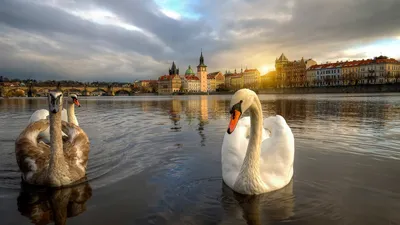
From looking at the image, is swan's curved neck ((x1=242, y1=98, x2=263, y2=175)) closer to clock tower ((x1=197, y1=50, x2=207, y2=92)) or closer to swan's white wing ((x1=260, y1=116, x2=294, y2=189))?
swan's white wing ((x1=260, y1=116, x2=294, y2=189))

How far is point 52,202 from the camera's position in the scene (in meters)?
4.31

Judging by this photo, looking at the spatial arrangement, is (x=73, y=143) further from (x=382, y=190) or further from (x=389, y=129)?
(x=389, y=129)

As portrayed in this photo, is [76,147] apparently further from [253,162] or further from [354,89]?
[354,89]

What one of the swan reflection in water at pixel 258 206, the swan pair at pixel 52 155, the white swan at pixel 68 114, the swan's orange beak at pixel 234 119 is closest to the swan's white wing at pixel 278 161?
the swan reflection in water at pixel 258 206

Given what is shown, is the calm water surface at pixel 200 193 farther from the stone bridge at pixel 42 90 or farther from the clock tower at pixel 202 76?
the clock tower at pixel 202 76

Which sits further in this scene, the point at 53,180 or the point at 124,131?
the point at 124,131

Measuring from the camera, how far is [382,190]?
185 inches

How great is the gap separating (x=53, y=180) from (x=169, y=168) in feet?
7.50

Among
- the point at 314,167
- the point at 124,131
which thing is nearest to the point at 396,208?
the point at 314,167

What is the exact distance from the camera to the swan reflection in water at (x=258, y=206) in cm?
380

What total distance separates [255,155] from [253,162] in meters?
0.11

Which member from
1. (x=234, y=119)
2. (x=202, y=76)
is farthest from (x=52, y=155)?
(x=202, y=76)

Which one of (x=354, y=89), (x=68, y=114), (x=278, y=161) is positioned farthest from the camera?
(x=354, y=89)

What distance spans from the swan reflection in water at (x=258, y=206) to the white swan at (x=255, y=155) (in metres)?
0.10
